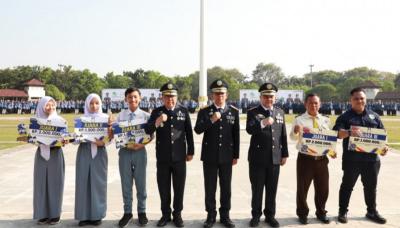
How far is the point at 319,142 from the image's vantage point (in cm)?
533

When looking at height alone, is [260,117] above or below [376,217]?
above

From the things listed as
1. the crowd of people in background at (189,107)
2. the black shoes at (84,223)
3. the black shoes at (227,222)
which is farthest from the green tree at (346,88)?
the black shoes at (84,223)

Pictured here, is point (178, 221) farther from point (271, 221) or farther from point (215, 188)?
point (271, 221)

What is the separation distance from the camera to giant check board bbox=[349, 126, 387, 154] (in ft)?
17.5

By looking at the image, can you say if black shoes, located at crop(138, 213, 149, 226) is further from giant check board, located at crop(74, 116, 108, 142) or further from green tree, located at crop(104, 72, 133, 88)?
green tree, located at crop(104, 72, 133, 88)

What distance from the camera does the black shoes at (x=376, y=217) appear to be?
17.3 feet

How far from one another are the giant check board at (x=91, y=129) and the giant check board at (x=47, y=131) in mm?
250

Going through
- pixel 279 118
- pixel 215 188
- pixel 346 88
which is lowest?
pixel 215 188

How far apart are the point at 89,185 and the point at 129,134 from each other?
0.85 metres

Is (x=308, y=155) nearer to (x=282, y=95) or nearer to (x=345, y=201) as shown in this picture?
(x=345, y=201)

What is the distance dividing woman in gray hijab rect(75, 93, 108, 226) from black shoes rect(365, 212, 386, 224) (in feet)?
11.7

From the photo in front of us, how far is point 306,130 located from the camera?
5352mm

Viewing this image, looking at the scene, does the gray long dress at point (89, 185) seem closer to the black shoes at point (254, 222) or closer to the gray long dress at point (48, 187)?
the gray long dress at point (48, 187)

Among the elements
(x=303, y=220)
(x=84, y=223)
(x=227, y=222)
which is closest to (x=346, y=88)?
(x=303, y=220)
